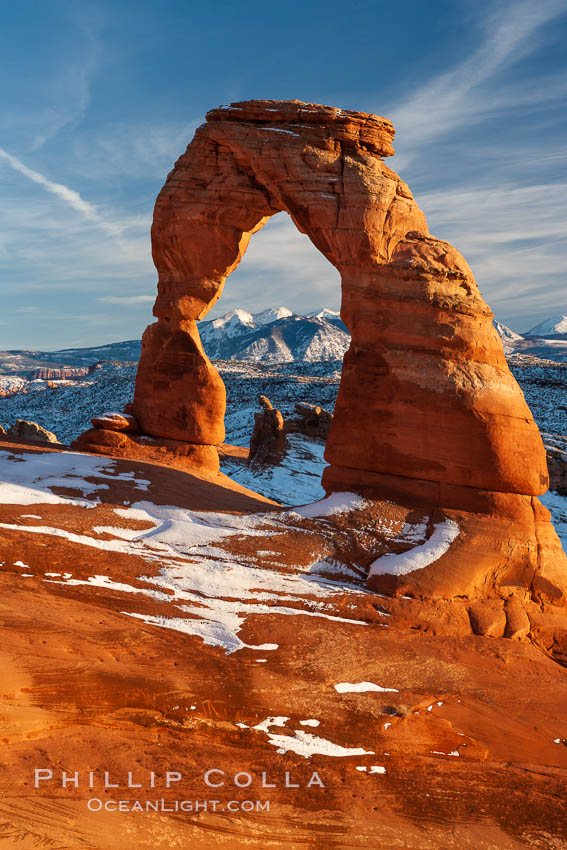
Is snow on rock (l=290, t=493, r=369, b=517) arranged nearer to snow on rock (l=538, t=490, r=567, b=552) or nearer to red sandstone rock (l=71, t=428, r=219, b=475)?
red sandstone rock (l=71, t=428, r=219, b=475)

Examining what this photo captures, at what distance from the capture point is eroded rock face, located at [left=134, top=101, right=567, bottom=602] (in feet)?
38.6

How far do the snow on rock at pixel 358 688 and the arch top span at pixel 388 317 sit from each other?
5140 mm

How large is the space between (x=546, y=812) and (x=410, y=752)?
1371 millimetres

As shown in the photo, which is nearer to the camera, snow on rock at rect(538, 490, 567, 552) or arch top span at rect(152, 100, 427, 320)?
arch top span at rect(152, 100, 427, 320)

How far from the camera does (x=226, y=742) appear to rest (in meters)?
6.26

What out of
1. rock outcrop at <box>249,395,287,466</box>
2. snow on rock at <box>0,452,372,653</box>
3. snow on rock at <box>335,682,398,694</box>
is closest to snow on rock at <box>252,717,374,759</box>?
snow on rock at <box>335,682,398,694</box>

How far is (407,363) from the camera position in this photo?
12742 millimetres

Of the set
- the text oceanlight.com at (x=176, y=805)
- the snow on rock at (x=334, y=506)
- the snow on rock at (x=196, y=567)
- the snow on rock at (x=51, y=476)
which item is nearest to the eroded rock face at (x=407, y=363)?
the snow on rock at (x=334, y=506)

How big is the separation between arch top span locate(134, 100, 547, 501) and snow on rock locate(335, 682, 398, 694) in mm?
5140

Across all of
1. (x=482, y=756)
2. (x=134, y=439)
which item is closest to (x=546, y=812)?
(x=482, y=756)

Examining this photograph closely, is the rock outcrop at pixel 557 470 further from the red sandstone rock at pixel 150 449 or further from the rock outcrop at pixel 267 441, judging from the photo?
the red sandstone rock at pixel 150 449

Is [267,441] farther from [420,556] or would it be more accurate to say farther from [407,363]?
[420,556]

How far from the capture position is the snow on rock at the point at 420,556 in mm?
10766

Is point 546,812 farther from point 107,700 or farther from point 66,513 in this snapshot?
point 66,513
